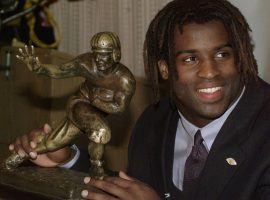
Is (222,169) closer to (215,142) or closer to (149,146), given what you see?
(215,142)

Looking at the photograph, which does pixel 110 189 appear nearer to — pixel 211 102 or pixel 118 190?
pixel 118 190

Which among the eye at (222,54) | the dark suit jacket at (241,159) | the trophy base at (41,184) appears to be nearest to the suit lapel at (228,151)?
the dark suit jacket at (241,159)

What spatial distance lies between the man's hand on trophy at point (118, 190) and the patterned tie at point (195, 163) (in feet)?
0.52

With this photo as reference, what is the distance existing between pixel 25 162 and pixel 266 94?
1.62 feet

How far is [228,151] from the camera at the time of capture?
40.4 inches

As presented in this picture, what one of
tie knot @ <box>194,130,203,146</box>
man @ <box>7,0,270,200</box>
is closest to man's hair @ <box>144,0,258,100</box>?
man @ <box>7,0,270,200</box>

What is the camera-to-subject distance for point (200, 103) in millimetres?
1031

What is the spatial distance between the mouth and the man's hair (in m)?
0.06

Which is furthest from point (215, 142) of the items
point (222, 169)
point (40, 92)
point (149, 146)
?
point (40, 92)

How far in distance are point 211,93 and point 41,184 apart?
1.09 ft

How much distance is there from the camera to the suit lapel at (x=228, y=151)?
1015 millimetres

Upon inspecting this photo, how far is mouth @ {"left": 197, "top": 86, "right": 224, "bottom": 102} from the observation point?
1.00 metres

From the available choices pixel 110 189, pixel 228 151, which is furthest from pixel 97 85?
pixel 228 151

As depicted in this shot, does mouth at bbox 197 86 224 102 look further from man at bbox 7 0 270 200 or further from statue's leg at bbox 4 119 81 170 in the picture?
statue's leg at bbox 4 119 81 170
